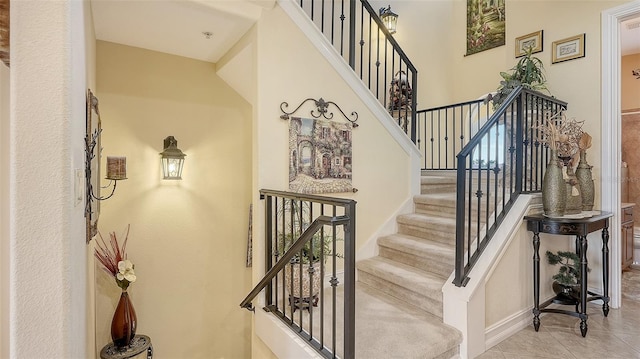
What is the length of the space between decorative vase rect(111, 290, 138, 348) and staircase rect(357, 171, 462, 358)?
1955mm

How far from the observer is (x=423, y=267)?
275 cm

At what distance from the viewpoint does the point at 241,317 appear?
3.47m

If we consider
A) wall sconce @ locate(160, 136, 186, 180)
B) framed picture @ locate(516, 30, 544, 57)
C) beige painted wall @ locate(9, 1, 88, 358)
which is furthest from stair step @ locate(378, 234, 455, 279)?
framed picture @ locate(516, 30, 544, 57)

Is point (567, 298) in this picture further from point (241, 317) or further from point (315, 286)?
point (241, 317)

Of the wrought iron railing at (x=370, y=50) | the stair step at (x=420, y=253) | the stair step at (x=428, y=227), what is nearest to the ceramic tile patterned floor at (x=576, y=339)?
the stair step at (x=420, y=253)

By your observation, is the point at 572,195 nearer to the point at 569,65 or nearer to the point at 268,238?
the point at 569,65

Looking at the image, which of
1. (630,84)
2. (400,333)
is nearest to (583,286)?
(400,333)

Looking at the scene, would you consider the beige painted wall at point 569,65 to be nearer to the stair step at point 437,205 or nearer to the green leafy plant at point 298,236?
the stair step at point 437,205

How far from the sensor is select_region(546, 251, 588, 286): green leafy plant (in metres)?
2.74

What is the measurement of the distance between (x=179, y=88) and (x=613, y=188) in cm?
425

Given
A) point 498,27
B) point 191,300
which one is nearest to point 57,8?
point 191,300

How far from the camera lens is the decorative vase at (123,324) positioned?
8.64ft

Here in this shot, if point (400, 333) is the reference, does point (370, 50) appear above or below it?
above

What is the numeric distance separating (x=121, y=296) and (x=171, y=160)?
1209 millimetres
